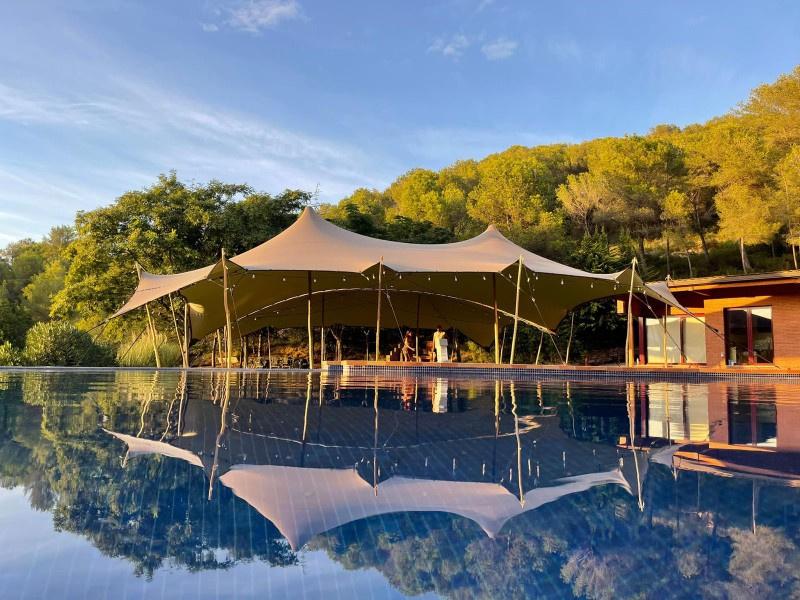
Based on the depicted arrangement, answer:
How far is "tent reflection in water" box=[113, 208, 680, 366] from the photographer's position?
1165cm

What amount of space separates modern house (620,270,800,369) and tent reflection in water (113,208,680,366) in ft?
8.66

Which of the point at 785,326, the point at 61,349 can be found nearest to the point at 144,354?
the point at 61,349

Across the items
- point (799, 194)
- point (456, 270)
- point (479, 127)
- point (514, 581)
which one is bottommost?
point (514, 581)

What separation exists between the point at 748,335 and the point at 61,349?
14935 millimetres

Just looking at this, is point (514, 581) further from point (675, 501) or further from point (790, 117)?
point (790, 117)

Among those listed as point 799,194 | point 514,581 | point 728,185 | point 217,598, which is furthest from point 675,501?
point 728,185

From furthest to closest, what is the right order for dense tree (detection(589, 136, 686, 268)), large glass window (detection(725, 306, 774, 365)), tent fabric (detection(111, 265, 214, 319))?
dense tree (detection(589, 136, 686, 268)) → large glass window (detection(725, 306, 774, 365)) → tent fabric (detection(111, 265, 214, 319))

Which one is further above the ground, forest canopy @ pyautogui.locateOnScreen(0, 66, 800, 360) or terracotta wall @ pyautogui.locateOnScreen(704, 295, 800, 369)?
forest canopy @ pyautogui.locateOnScreen(0, 66, 800, 360)

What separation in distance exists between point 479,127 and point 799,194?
50.4 ft

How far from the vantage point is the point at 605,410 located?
4773 mm

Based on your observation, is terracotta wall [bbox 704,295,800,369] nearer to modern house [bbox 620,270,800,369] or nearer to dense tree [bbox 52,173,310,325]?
modern house [bbox 620,270,800,369]

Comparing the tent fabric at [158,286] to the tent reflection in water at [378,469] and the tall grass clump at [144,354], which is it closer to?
the tall grass clump at [144,354]

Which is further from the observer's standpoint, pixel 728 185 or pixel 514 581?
pixel 728 185

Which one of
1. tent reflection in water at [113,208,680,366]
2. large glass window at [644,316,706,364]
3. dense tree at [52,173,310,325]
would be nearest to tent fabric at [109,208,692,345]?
tent reflection in water at [113,208,680,366]
